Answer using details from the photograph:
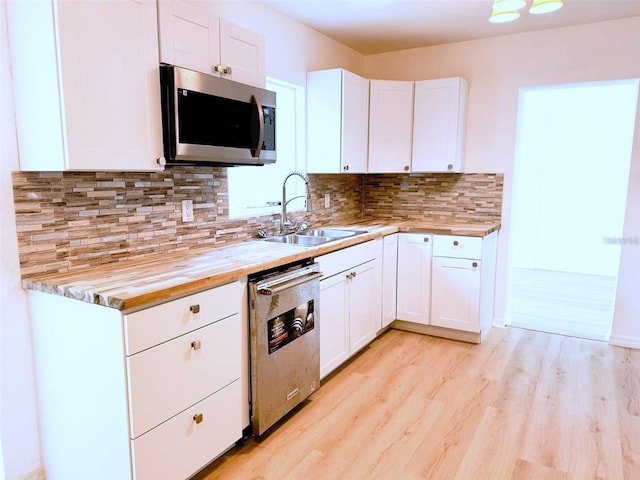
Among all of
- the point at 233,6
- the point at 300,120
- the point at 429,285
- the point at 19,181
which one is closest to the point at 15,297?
the point at 19,181

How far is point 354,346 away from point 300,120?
1.76 m

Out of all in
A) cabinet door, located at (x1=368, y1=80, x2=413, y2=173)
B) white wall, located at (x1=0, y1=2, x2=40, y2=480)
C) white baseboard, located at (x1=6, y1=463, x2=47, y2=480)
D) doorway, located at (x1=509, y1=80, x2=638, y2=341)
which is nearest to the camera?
white wall, located at (x1=0, y1=2, x2=40, y2=480)

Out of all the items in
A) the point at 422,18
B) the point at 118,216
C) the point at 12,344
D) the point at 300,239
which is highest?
the point at 422,18

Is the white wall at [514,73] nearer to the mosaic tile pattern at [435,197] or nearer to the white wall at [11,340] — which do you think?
the mosaic tile pattern at [435,197]

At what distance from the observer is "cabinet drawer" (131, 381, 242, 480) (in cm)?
163

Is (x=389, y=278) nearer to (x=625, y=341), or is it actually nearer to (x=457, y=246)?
(x=457, y=246)

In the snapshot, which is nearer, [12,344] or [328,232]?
[12,344]

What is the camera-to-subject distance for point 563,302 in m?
4.65

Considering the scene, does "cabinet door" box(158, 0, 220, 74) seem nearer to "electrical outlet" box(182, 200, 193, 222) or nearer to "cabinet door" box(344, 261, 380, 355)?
"electrical outlet" box(182, 200, 193, 222)

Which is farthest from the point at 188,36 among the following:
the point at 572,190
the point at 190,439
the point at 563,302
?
the point at 572,190

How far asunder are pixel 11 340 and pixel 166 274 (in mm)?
655

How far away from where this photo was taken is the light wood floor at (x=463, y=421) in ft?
6.69

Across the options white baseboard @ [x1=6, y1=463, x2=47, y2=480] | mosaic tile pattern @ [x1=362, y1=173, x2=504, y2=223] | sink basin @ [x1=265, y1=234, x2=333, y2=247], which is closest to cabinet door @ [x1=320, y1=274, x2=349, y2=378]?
sink basin @ [x1=265, y1=234, x2=333, y2=247]

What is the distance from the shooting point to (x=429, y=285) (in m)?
3.59
